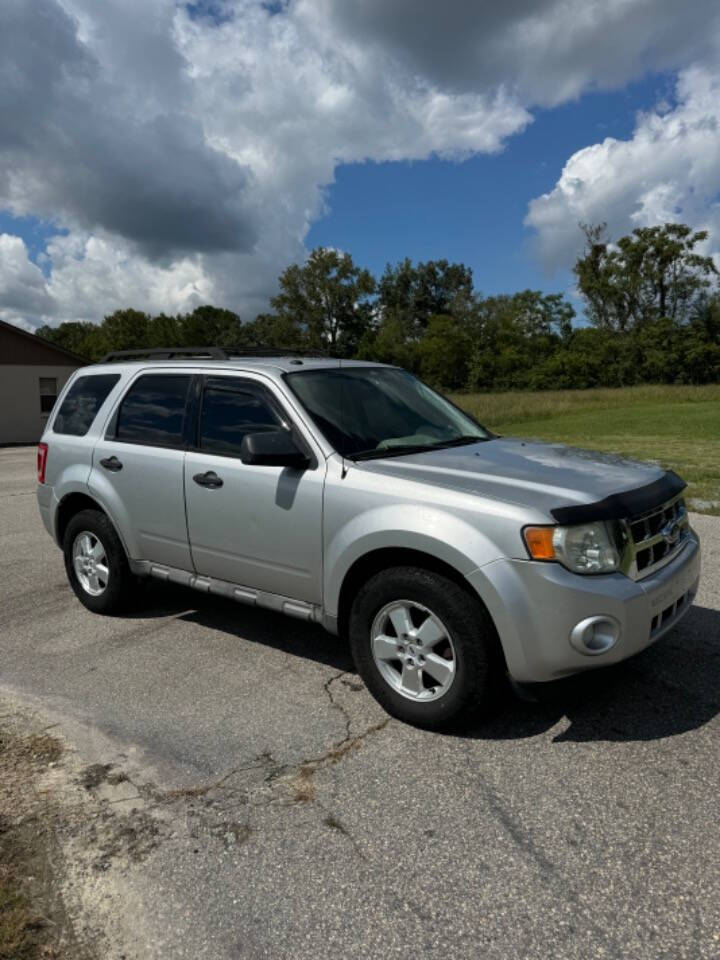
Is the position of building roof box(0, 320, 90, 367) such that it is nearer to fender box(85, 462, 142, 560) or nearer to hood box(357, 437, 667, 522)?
fender box(85, 462, 142, 560)

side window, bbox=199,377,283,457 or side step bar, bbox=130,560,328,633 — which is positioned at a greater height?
side window, bbox=199,377,283,457

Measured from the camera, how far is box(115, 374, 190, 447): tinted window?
483 centimetres

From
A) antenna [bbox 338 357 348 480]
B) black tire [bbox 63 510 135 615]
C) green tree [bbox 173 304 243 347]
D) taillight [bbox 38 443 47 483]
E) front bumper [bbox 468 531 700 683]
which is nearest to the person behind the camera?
front bumper [bbox 468 531 700 683]

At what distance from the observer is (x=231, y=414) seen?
454 centimetres

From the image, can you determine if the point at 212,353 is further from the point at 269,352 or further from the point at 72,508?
the point at 72,508

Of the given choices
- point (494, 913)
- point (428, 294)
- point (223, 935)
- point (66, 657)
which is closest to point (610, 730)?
point (494, 913)

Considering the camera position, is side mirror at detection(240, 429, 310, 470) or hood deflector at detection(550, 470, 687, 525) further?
side mirror at detection(240, 429, 310, 470)

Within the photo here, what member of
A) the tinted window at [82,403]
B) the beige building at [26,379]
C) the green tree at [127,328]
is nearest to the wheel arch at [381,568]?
the tinted window at [82,403]

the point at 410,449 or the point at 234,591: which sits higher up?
the point at 410,449

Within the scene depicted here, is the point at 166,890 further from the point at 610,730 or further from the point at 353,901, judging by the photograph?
the point at 610,730

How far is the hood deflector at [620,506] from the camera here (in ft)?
10.5

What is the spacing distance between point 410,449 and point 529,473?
760 mm

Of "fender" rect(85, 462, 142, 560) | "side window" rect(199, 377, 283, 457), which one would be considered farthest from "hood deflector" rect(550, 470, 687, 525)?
"fender" rect(85, 462, 142, 560)

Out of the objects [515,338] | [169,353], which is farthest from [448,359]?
[169,353]
